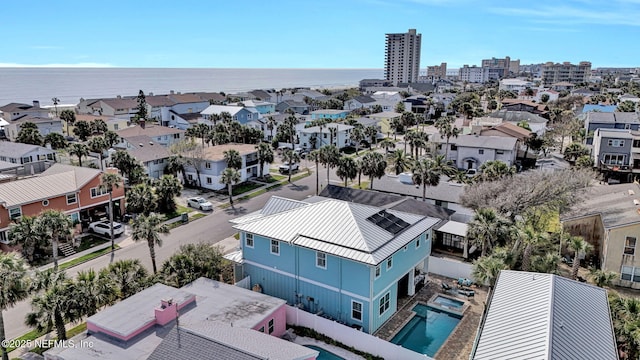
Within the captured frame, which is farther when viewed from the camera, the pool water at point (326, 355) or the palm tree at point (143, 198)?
the palm tree at point (143, 198)

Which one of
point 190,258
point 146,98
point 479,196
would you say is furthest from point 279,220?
point 146,98

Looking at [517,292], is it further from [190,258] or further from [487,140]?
[487,140]

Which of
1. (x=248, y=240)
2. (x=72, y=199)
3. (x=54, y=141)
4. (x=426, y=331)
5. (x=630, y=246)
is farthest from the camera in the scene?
(x=54, y=141)

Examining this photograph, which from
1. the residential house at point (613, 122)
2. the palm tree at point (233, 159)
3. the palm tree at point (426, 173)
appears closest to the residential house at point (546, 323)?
the palm tree at point (426, 173)

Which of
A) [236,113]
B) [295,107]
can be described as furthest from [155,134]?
[295,107]

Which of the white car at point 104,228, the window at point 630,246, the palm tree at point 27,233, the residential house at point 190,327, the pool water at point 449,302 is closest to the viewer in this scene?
the residential house at point 190,327

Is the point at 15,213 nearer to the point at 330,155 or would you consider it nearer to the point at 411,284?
the point at 411,284

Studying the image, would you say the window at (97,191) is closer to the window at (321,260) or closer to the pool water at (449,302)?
the window at (321,260)
